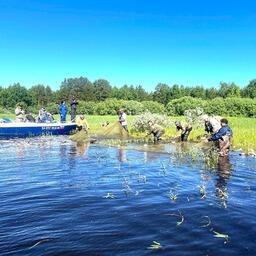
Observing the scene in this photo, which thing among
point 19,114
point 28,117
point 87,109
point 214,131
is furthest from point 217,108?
point 214,131

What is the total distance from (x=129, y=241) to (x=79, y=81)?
158 metres

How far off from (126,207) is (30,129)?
2334 centimetres

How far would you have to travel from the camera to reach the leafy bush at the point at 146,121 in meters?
34.8

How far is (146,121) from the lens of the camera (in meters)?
34.6

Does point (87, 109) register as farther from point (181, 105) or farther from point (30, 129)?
point (30, 129)

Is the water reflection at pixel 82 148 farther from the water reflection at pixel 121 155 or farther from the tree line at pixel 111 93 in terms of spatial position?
the tree line at pixel 111 93

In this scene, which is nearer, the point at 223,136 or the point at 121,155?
the point at 223,136

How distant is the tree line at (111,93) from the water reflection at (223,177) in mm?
79042

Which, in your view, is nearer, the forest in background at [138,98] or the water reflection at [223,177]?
the water reflection at [223,177]

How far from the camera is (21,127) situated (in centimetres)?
3253

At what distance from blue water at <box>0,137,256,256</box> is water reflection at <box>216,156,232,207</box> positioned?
31 mm

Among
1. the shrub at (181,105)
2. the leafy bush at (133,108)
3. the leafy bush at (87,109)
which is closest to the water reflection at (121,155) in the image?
the leafy bush at (133,108)

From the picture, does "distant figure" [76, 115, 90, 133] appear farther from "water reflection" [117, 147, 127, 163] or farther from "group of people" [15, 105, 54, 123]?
"water reflection" [117, 147, 127, 163]

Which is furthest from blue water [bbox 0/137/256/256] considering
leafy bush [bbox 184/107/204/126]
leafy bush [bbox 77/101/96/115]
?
leafy bush [bbox 77/101/96/115]
